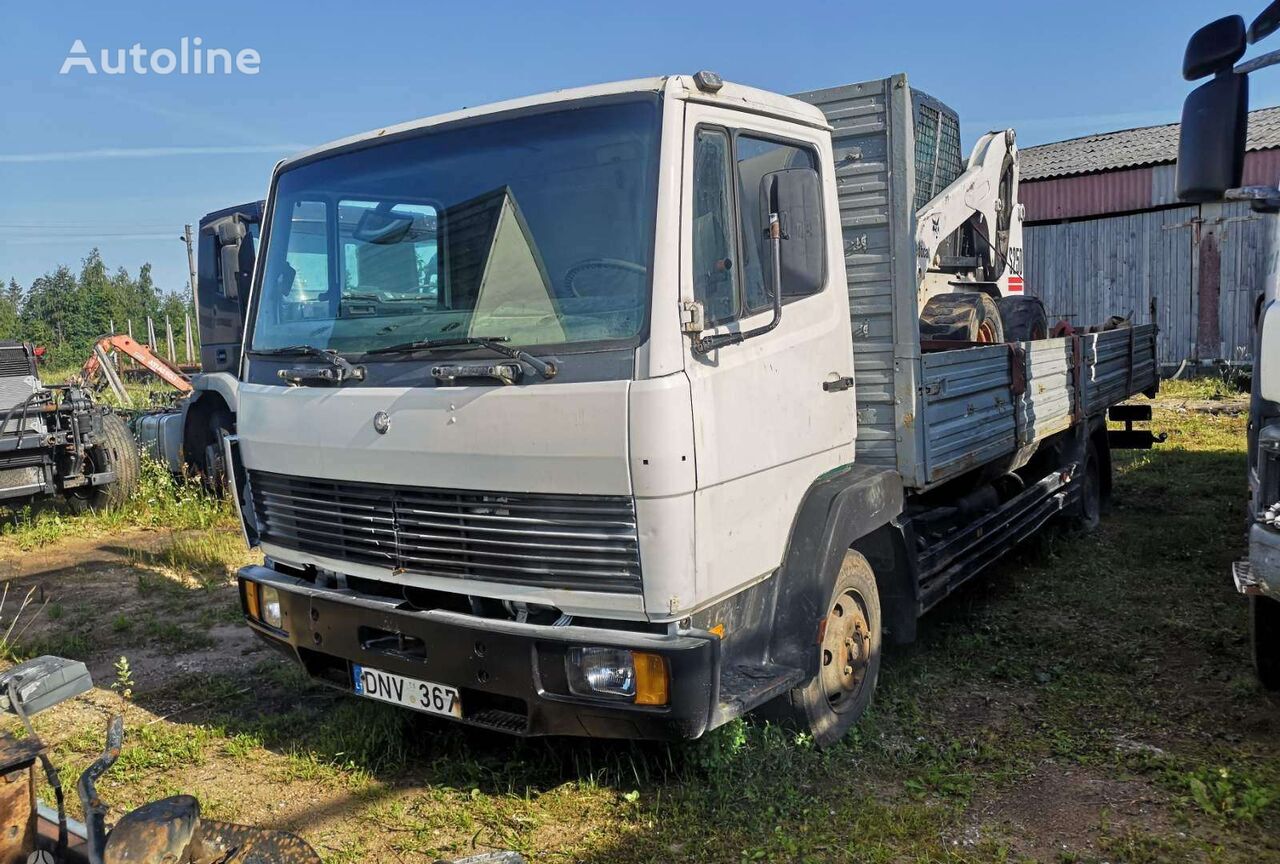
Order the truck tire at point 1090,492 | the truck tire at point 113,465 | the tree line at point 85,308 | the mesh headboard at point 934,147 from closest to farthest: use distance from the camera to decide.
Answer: the mesh headboard at point 934,147, the truck tire at point 1090,492, the truck tire at point 113,465, the tree line at point 85,308

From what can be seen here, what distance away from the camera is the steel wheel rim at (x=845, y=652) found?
3686mm

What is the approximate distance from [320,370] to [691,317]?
1.40 metres

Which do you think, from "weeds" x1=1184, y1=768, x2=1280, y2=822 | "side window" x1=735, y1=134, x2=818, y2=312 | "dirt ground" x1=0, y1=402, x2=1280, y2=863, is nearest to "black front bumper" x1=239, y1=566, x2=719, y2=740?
"dirt ground" x1=0, y1=402, x2=1280, y2=863

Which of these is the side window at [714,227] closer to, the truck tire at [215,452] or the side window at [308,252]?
the side window at [308,252]

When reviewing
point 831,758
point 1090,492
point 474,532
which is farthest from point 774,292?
point 1090,492

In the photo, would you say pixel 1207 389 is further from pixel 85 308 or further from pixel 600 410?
pixel 85 308

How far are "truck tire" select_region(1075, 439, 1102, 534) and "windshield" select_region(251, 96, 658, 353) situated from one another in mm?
4984

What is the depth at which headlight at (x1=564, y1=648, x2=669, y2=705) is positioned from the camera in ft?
9.27

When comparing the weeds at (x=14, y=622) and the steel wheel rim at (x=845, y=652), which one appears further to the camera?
the weeds at (x=14, y=622)

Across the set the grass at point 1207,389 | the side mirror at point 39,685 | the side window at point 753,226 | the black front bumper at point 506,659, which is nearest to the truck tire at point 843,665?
the black front bumper at point 506,659

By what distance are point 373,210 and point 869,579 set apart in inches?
95.8

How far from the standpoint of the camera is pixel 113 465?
30.1ft

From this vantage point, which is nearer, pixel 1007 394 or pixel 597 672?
pixel 597 672

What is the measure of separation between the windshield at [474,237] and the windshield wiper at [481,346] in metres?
0.04
